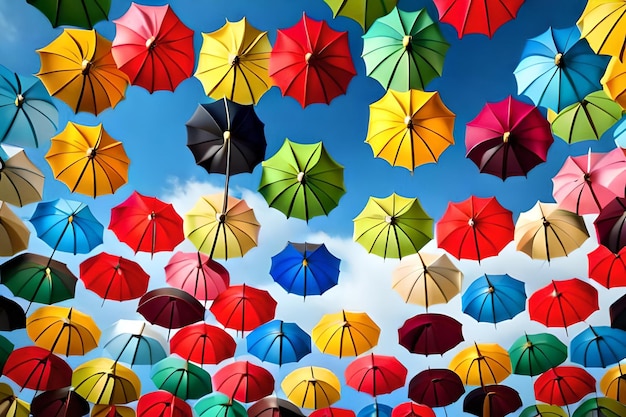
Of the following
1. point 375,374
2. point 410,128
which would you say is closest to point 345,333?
point 375,374

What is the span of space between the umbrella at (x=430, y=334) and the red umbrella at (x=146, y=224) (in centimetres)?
766

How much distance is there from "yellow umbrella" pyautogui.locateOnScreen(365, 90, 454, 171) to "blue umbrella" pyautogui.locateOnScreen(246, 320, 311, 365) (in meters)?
6.95

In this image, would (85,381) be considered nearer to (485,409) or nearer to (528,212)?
(485,409)

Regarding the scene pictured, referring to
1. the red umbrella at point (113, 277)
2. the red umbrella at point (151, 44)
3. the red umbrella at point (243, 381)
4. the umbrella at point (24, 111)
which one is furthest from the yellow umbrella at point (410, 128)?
the red umbrella at point (243, 381)

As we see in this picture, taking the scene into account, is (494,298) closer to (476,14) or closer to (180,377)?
(476,14)

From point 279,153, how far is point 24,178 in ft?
23.3

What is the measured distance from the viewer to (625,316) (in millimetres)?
16469

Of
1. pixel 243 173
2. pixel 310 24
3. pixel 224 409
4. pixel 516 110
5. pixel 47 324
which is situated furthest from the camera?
pixel 224 409

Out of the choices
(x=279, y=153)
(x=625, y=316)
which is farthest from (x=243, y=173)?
(x=625, y=316)

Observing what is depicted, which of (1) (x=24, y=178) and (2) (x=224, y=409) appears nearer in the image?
(1) (x=24, y=178)

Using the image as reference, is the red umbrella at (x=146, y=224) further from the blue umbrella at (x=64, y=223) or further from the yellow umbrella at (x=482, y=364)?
the yellow umbrella at (x=482, y=364)

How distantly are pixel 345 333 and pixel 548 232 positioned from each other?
7100mm

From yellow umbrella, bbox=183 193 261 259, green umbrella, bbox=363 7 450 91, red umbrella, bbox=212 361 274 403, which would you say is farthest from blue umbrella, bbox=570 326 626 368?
yellow umbrella, bbox=183 193 261 259

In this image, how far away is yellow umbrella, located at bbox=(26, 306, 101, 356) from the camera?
679 inches
